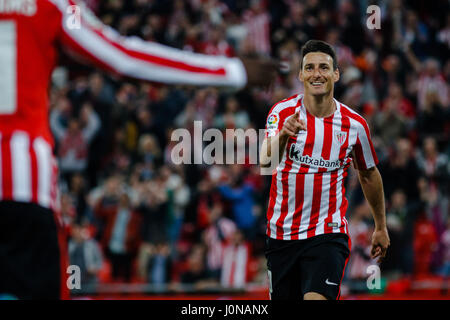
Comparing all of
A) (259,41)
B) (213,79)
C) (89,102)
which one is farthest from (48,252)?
(259,41)

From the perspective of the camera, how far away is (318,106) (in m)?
5.24

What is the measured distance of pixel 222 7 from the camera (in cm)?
1576

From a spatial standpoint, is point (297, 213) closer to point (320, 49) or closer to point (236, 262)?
point (320, 49)

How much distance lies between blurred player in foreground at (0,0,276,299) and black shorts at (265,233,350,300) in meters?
2.33

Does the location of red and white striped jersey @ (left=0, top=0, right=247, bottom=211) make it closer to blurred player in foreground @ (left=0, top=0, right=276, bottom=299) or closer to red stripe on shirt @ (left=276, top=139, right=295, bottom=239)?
blurred player in foreground @ (left=0, top=0, right=276, bottom=299)

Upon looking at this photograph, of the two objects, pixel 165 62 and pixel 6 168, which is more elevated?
pixel 165 62

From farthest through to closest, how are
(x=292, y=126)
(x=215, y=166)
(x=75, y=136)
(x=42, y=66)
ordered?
1. (x=75, y=136)
2. (x=215, y=166)
3. (x=292, y=126)
4. (x=42, y=66)

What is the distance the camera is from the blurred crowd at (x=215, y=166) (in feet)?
36.1

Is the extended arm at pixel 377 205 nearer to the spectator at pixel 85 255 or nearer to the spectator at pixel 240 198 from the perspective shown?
the spectator at pixel 240 198

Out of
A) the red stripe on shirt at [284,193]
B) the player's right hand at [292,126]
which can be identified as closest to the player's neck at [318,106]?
the red stripe on shirt at [284,193]

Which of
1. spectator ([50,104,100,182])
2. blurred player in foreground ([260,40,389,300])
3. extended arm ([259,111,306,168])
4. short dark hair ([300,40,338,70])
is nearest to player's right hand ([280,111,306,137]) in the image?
extended arm ([259,111,306,168])

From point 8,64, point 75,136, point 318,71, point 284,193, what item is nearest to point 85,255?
point 75,136

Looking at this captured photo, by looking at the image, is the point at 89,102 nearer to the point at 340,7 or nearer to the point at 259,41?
the point at 259,41

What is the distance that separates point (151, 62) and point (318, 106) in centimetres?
250
